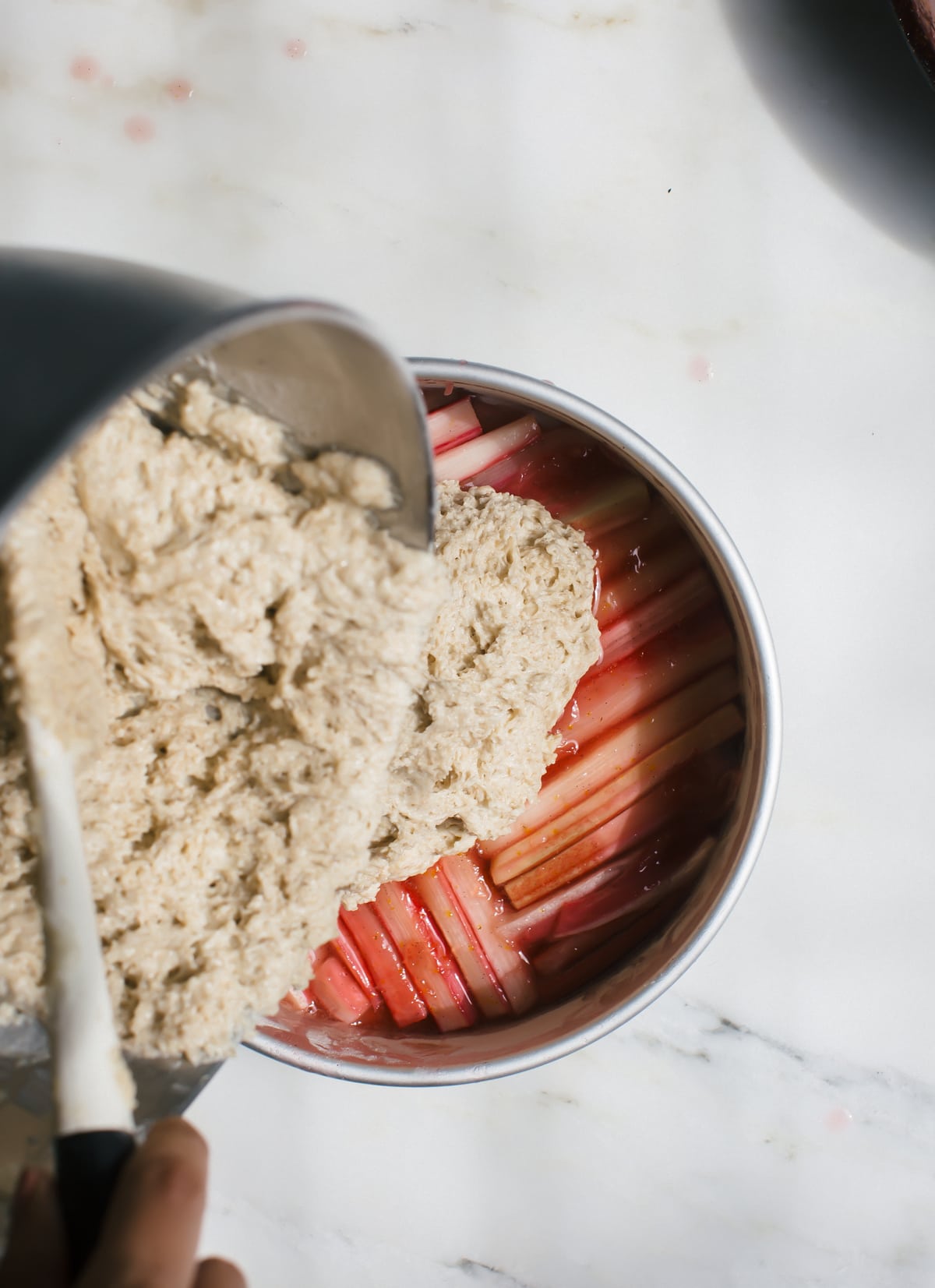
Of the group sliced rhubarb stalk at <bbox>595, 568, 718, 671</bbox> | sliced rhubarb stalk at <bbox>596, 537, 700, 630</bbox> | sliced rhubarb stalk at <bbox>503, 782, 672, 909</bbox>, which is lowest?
sliced rhubarb stalk at <bbox>503, 782, 672, 909</bbox>

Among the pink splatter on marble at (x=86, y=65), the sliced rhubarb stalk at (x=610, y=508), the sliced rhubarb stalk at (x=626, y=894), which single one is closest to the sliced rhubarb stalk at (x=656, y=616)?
the sliced rhubarb stalk at (x=610, y=508)

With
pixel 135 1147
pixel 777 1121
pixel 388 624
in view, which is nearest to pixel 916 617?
pixel 777 1121

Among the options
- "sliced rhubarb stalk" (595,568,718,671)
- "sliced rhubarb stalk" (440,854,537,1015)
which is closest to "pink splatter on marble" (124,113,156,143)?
"sliced rhubarb stalk" (595,568,718,671)

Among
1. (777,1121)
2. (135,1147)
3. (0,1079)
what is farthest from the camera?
(777,1121)

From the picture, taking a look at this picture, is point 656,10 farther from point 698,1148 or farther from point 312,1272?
point 312,1272

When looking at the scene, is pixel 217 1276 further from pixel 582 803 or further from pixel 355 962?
pixel 582 803

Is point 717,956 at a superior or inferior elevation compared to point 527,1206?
superior

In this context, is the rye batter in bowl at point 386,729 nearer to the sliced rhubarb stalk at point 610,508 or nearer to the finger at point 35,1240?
the sliced rhubarb stalk at point 610,508

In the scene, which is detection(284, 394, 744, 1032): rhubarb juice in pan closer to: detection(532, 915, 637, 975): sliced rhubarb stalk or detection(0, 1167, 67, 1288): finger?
detection(532, 915, 637, 975): sliced rhubarb stalk
